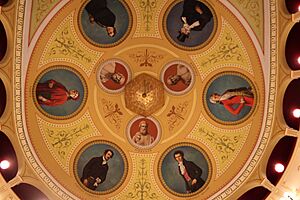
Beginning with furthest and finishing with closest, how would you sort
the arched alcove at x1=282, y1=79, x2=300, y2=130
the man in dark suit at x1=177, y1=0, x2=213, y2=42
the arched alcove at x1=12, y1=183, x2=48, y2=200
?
1. the man in dark suit at x1=177, y1=0, x2=213, y2=42
2. the arched alcove at x1=12, y1=183, x2=48, y2=200
3. the arched alcove at x1=282, y1=79, x2=300, y2=130

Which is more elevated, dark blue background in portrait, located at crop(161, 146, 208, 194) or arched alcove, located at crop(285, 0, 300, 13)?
arched alcove, located at crop(285, 0, 300, 13)

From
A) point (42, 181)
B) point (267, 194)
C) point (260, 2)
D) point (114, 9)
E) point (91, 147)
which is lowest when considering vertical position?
point (267, 194)

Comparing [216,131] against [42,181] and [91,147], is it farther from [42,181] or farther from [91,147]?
[42,181]

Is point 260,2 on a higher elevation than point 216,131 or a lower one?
higher

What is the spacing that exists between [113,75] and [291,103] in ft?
17.8

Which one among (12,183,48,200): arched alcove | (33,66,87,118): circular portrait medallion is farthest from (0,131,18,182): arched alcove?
(33,66,87,118): circular portrait medallion

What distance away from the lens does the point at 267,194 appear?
15250 mm

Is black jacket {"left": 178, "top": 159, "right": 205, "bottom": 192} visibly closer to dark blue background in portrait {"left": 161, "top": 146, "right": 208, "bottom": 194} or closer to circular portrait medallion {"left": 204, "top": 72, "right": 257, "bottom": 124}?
dark blue background in portrait {"left": 161, "top": 146, "right": 208, "bottom": 194}

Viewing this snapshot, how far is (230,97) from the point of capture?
16703mm

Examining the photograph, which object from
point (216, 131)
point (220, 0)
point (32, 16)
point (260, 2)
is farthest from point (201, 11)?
point (32, 16)

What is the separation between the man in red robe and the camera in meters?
16.4

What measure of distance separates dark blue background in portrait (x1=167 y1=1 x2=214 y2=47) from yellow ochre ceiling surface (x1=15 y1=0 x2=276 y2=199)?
0.06 meters

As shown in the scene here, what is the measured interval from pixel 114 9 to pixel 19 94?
3653 millimetres

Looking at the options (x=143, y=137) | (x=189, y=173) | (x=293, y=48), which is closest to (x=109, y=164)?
(x=143, y=137)
